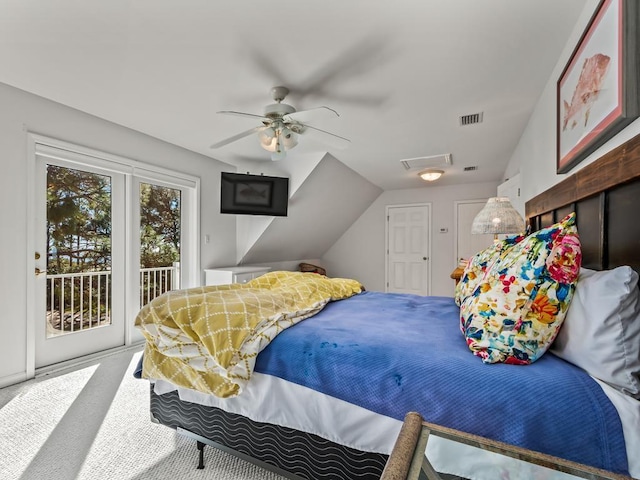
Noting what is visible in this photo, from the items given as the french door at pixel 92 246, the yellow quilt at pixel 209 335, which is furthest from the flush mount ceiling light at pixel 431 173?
the yellow quilt at pixel 209 335

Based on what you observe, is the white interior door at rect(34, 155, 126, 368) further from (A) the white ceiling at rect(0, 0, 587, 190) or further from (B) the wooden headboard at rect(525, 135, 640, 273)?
(B) the wooden headboard at rect(525, 135, 640, 273)

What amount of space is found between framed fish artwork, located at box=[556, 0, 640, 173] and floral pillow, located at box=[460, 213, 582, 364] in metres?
0.43

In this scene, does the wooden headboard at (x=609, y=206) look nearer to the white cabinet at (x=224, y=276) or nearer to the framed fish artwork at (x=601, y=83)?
the framed fish artwork at (x=601, y=83)

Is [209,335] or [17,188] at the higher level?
[17,188]

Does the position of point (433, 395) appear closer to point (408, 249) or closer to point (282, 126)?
point (282, 126)

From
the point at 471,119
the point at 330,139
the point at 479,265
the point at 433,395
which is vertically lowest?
the point at 433,395

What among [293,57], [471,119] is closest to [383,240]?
[471,119]

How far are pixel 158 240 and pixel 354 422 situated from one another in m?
3.32

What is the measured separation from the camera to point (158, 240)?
364cm

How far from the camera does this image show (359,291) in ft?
8.06

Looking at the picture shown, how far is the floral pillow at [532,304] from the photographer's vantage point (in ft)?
3.37

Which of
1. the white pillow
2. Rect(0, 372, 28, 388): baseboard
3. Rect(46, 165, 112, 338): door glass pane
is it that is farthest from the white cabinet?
the white pillow

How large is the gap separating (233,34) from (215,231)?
2.89m

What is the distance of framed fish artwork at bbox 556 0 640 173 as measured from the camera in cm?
103
